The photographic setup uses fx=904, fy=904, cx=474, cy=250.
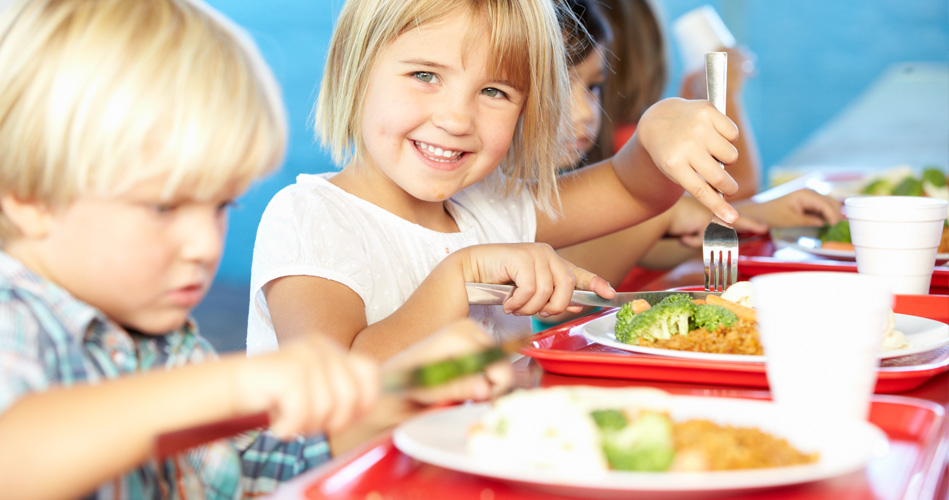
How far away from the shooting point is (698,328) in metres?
1.02

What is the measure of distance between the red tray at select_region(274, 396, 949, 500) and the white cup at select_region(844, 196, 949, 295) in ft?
2.16

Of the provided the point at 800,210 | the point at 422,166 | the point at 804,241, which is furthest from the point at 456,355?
the point at 800,210

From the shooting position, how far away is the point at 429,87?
140 cm

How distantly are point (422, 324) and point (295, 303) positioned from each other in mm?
192

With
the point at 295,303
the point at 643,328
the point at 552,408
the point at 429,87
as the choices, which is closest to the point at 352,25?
the point at 429,87

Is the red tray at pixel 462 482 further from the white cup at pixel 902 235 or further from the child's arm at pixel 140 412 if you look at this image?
the white cup at pixel 902 235

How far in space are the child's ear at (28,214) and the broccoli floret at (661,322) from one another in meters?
0.61

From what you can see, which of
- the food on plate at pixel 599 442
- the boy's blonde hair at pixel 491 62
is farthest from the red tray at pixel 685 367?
the boy's blonde hair at pixel 491 62

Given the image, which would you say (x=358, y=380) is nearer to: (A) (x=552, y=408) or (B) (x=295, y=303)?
(A) (x=552, y=408)

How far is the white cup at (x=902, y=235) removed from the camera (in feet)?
4.17

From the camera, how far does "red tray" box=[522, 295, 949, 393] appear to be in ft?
2.87

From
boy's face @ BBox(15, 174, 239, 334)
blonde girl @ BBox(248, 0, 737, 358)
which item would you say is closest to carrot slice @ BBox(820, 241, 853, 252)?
blonde girl @ BBox(248, 0, 737, 358)

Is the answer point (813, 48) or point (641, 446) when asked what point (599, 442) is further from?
point (813, 48)

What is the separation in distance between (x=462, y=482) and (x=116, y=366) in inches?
13.8
